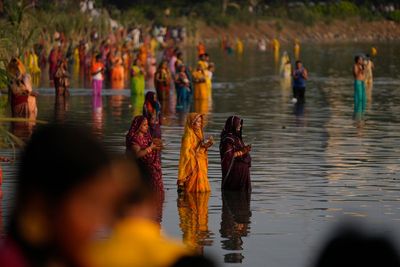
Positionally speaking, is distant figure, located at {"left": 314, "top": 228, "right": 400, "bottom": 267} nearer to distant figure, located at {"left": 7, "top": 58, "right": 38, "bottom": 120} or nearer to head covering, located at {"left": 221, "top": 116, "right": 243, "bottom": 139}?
head covering, located at {"left": 221, "top": 116, "right": 243, "bottom": 139}

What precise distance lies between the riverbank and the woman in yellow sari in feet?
263

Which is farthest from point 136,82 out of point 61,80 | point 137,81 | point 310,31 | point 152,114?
point 310,31

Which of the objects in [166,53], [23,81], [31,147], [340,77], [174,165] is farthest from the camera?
[166,53]

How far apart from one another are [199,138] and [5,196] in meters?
2.28

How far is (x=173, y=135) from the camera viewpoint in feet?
81.1

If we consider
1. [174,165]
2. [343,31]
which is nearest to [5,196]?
[174,165]

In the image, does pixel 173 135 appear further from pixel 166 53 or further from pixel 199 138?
pixel 166 53

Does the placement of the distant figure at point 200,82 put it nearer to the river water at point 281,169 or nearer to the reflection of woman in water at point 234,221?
the river water at point 281,169

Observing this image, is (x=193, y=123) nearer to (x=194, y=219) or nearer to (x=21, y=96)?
(x=194, y=219)

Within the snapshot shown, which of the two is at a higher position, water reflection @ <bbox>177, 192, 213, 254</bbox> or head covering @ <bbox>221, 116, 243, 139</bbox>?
head covering @ <bbox>221, 116, 243, 139</bbox>

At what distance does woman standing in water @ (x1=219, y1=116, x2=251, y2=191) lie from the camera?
54.5 ft

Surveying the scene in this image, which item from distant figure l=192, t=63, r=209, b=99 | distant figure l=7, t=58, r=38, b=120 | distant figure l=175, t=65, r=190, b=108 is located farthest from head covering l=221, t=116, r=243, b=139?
distant figure l=192, t=63, r=209, b=99

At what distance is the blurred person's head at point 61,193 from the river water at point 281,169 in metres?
0.61

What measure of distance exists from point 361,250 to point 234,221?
37.1 feet
